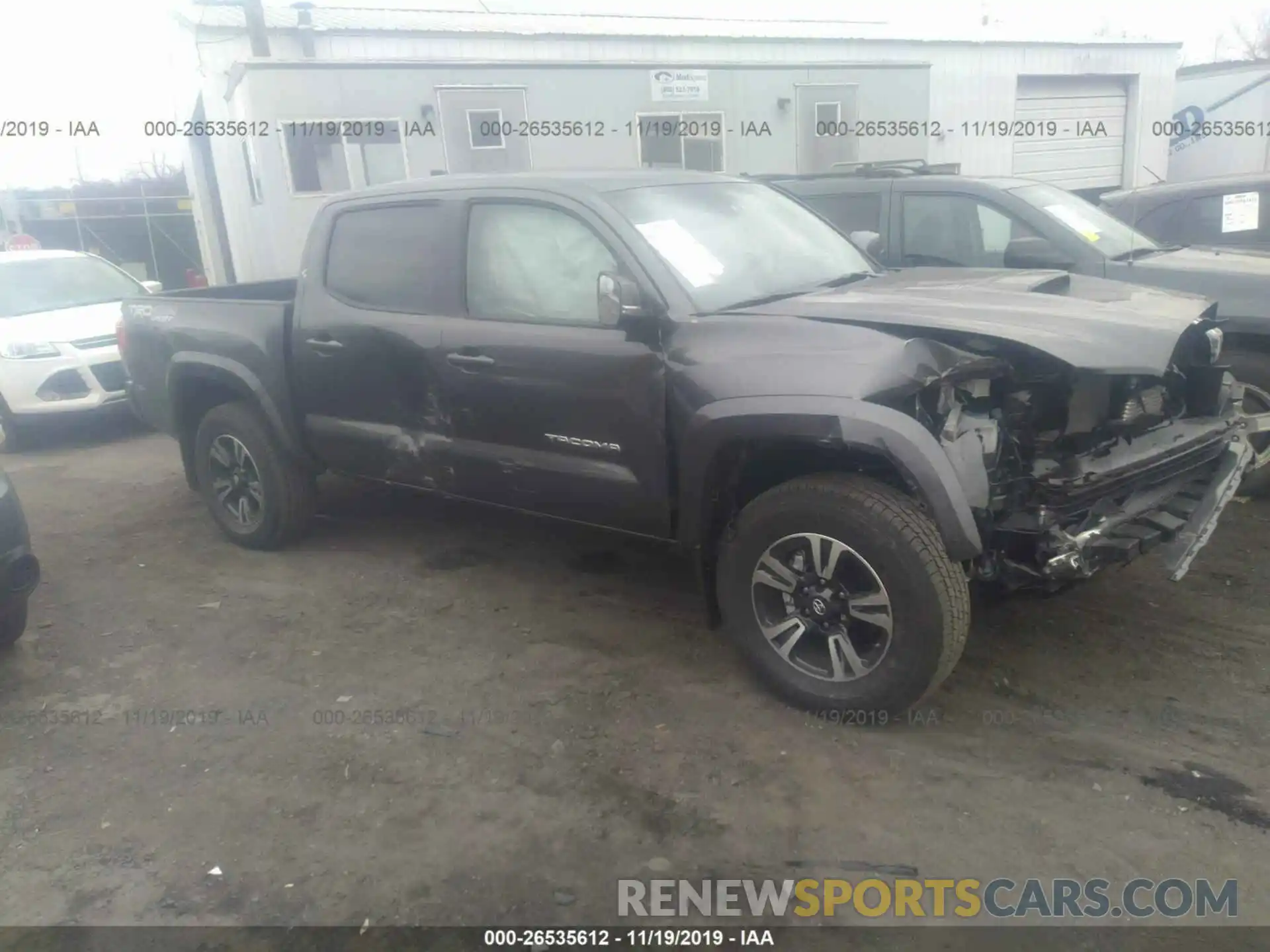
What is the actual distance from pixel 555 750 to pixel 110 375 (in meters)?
6.60

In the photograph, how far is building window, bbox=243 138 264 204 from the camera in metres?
11.7

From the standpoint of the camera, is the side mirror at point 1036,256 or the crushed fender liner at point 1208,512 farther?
the side mirror at point 1036,256

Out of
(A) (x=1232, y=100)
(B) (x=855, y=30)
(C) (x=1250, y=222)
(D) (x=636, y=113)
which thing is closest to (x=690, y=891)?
(C) (x=1250, y=222)

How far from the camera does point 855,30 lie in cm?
1783

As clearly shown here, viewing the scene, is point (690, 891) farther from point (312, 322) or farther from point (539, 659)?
point (312, 322)

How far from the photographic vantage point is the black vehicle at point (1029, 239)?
16.4ft

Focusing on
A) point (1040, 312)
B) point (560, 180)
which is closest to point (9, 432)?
point (560, 180)

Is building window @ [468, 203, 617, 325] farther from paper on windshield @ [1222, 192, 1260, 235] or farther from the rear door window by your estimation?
paper on windshield @ [1222, 192, 1260, 235]

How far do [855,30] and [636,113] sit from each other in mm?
7221

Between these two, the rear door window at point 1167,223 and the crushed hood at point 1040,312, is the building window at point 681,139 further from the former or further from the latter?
the crushed hood at point 1040,312

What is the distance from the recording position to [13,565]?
383 centimetres

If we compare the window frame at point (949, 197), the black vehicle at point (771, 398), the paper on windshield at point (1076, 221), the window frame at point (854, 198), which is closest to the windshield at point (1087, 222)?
the paper on windshield at point (1076, 221)

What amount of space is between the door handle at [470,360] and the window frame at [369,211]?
224 mm

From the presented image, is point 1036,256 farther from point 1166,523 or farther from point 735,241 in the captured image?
point 1166,523
